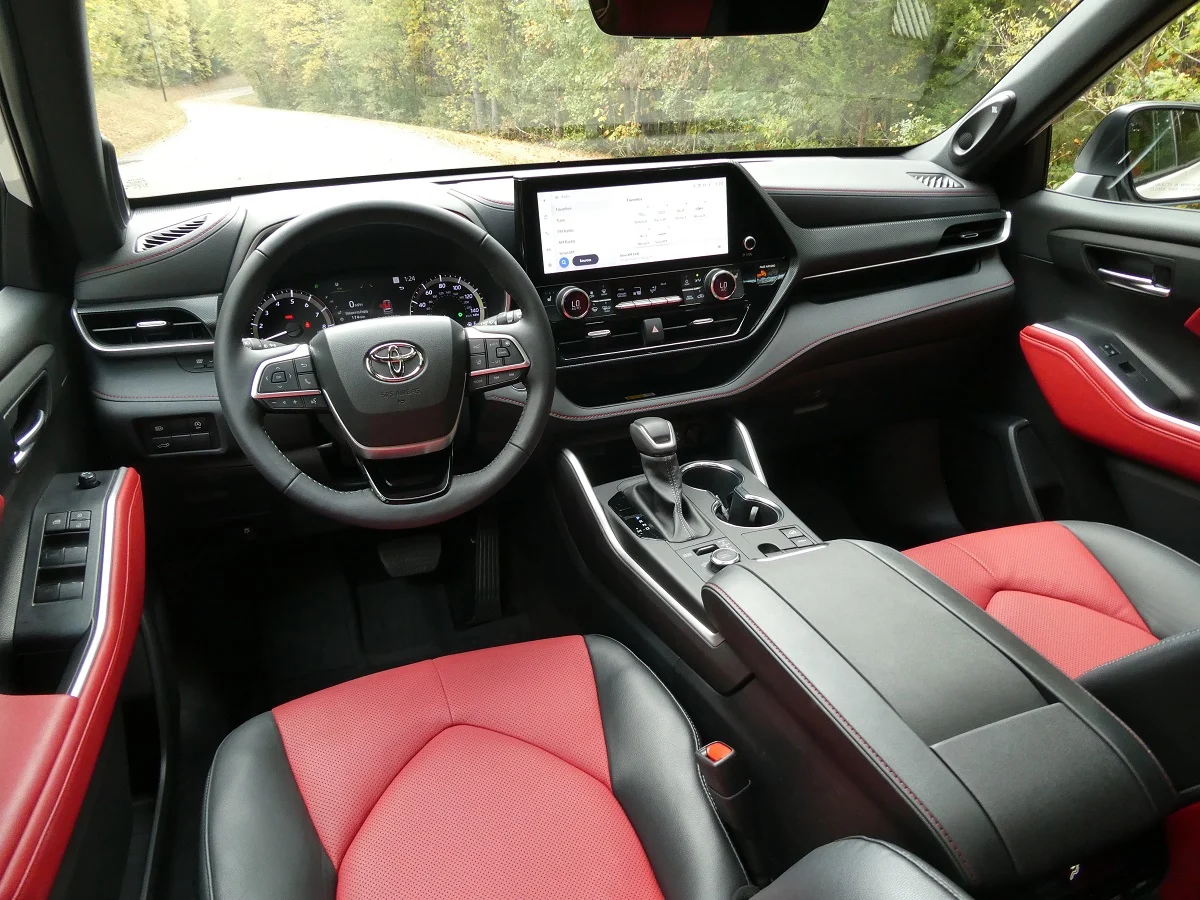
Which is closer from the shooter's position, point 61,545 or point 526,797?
point 526,797

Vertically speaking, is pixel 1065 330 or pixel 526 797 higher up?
pixel 1065 330

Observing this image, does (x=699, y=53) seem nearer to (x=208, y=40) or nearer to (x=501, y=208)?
(x=501, y=208)

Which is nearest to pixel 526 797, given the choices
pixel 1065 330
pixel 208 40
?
pixel 208 40

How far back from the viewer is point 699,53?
201 centimetres

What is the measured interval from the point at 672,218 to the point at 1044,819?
4.78 ft

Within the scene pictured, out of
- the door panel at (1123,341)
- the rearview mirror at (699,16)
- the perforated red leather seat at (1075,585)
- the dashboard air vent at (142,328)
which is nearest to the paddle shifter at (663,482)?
the perforated red leather seat at (1075,585)

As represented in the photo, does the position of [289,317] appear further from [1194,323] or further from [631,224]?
[1194,323]

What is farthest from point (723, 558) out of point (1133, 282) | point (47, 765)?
point (1133, 282)

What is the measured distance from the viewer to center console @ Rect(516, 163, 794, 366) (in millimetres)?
1832

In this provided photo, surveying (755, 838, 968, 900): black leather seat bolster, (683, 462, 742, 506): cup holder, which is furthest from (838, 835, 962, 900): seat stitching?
(683, 462, 742, 506): cup holder

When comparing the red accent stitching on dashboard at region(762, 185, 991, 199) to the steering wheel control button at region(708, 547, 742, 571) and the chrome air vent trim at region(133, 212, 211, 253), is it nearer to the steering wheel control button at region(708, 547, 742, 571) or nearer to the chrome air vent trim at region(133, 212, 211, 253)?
the steering wheel control button at region(708, 547, 742, 571)

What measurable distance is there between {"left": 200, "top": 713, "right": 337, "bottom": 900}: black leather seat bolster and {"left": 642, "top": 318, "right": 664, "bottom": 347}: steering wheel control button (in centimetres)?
119

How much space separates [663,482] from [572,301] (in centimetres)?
46

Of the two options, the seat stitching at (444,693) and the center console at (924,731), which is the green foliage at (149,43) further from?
the center console at (924,731)
